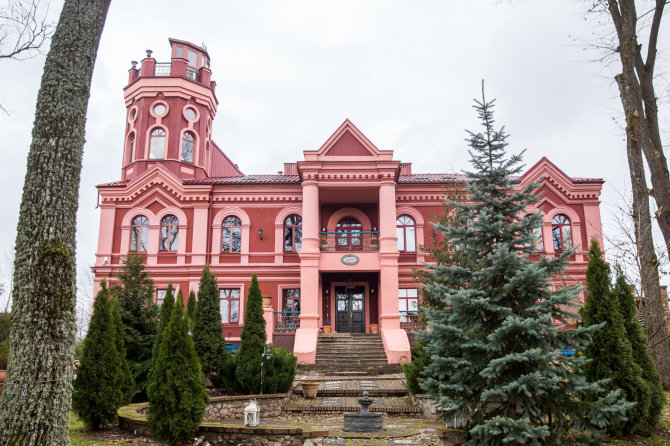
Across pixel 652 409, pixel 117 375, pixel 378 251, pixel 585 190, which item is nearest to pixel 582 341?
pixel 652 409

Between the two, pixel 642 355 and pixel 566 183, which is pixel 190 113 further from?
pixel 642 355

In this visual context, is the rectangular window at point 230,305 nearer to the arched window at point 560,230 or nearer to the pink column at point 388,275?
the pink column at point 388,275

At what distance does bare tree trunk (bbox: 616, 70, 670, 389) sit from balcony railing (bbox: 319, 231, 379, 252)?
11.7m

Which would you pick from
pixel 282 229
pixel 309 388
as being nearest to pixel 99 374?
pixel 309 388

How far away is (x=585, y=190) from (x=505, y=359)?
1978 centimetres

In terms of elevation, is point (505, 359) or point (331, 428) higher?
point (505, 359)

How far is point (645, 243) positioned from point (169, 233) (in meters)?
18.8

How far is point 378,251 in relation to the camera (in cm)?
2148

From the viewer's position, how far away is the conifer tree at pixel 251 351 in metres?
12.5

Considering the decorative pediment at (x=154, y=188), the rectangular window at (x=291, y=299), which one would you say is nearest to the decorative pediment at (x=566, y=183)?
the rectangular window at (x=291, y=299)

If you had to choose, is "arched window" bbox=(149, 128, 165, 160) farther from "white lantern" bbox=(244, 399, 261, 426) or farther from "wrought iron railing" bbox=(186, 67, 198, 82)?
"white lantern" bbox=(244, 399, 261, 426)

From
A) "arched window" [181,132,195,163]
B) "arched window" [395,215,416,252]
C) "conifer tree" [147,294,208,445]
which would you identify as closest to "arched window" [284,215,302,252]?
"arched window" [395,215,416,252]

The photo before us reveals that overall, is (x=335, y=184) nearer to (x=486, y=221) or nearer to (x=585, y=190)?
(x=585, y=190)

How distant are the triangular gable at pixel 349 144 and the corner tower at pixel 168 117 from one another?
7.93 metres
